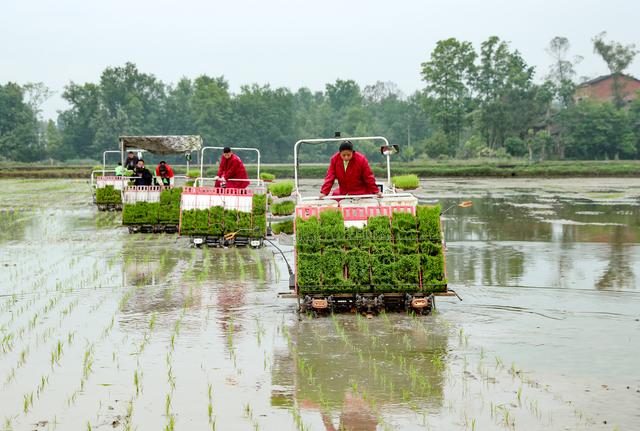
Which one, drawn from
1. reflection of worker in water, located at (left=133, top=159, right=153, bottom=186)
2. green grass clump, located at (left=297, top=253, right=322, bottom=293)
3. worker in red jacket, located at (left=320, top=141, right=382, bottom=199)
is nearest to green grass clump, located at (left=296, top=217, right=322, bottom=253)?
green grass clump, located at (left=297, top=253, right=322, bottom=293)

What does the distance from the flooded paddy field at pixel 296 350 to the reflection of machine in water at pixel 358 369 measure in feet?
0.08

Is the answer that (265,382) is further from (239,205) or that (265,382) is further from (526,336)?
(239,205)

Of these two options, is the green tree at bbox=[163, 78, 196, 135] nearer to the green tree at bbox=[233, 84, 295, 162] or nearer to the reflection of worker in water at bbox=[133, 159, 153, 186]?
the green tree at bbox=[233, 84, 295, 162]

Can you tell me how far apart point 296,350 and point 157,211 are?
557 inches

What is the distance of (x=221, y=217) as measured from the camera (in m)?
19.3

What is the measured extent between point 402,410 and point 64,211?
27391 millimetres

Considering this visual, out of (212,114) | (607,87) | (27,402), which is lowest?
(27,402)

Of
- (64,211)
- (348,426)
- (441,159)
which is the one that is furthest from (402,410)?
(441,159)

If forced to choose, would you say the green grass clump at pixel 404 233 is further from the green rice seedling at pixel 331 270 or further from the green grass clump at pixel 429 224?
the green rice seedling at pixel 331 270

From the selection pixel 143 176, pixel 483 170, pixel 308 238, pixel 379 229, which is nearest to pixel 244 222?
pixel 143 176

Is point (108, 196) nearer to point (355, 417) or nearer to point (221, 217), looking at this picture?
point (221, 217)

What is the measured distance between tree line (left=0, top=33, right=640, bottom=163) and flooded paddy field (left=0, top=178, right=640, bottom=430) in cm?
7315

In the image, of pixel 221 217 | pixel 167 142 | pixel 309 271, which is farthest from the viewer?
pixel 167 142

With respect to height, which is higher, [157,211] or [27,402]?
[157,211]
